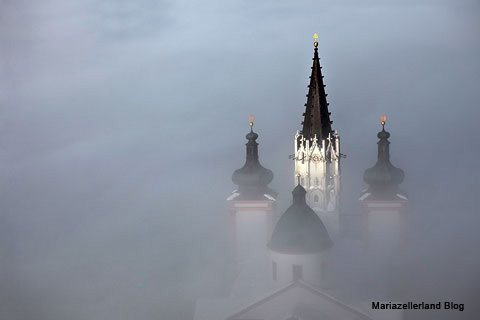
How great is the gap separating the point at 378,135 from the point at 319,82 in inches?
75.6

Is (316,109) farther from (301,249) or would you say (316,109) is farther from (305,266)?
(305,266)

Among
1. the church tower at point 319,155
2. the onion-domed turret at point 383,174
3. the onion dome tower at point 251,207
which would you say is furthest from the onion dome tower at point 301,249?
the onion-domed turret at point 383,174

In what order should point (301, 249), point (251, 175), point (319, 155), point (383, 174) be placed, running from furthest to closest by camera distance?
point (251, 175) < point (383, 174) < point (319, 155) < point (301, 249)

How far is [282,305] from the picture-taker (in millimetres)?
10625

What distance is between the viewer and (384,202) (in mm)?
14617

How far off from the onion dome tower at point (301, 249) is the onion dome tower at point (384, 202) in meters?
3.24

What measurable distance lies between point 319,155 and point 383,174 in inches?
65.7

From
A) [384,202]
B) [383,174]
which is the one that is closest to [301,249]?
[384,202]

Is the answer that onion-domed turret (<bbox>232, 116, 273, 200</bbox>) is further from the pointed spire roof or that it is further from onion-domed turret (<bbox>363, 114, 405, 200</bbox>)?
onion-domed turret (<bbox>363, 114, 405, 200</bbox>)

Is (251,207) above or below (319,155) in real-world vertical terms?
below

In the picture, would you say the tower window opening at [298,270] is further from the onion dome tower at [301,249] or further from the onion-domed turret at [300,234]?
the onion-domed turret at [300,234]

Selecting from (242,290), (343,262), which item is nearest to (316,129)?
(343,262)

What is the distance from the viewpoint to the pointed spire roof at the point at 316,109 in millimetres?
14094

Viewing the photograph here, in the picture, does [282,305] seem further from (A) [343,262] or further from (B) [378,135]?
(B) [378,135]
